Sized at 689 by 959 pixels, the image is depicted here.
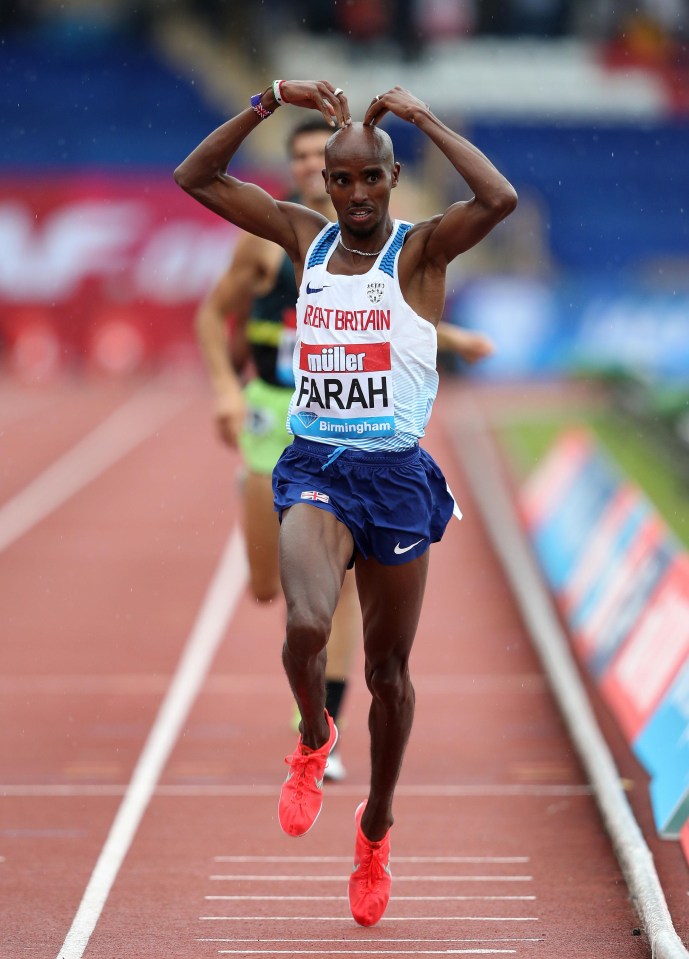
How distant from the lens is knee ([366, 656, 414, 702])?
5109 millimetres

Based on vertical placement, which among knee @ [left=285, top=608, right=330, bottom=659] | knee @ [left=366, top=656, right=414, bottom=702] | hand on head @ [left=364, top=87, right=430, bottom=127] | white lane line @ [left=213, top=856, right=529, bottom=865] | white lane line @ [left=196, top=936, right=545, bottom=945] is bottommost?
white lane line @ [left=213, top=856, right=529, bottom=865]

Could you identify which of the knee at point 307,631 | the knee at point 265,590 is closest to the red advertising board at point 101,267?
the knee at point 265,590

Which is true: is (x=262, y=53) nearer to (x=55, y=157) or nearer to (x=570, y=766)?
(x=55, y=157)

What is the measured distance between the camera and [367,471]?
4941mm

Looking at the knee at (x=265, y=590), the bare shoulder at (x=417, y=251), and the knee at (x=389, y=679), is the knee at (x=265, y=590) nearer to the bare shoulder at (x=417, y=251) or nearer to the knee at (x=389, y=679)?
the knee at (x=389, y=679)

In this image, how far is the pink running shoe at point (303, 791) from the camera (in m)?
4.78

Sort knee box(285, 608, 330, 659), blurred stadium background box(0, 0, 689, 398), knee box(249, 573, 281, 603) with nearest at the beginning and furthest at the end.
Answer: knee box(285, 608, 330, 659) → knee box(249, 573, 281, 603) → blurred stadium background box(0, 0, 689, 398)

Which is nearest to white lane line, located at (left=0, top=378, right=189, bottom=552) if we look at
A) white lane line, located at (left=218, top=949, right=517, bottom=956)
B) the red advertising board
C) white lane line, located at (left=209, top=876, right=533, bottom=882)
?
the red advertising board

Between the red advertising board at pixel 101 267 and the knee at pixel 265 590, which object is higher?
the knee at pixel 265 590

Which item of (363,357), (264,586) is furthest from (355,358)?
(264,586)

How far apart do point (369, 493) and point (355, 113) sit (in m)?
32.8

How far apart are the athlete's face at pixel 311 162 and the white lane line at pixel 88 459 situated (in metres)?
7.55

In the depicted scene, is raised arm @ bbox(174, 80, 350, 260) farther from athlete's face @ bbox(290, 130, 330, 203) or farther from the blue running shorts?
athlete's face @ bbox(290, 130, 330, 203)

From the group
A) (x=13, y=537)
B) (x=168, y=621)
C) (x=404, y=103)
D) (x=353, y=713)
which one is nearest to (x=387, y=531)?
(x=404, y=103)
